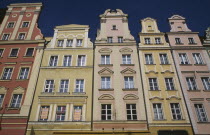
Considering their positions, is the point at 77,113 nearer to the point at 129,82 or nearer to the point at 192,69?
the point at 129,82

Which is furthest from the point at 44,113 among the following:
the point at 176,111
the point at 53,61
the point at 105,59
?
the point at 176,111

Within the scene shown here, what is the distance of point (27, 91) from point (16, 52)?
6432 mm

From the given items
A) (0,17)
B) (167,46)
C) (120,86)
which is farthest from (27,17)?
(167,46)

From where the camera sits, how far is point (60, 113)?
61.4ft

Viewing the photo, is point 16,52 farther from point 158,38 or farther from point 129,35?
point 158,38

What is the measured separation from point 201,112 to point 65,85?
46.2 ft

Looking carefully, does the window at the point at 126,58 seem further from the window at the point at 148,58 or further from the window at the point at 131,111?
the window at the point at 131,111

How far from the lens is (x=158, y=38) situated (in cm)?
2472

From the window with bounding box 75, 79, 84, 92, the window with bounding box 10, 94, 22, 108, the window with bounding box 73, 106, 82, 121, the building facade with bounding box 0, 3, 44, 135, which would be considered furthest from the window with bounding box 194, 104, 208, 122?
the window with bounding box 10, 94, 22, 108

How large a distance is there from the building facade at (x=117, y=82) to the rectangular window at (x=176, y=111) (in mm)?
2926

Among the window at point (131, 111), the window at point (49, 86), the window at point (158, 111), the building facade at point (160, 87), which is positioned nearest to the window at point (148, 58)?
the building facade at point (160, 87)

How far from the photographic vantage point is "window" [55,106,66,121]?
18.4m

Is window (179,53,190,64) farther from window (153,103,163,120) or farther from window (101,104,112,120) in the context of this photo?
window (101,104,112,120)

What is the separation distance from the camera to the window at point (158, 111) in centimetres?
1838
